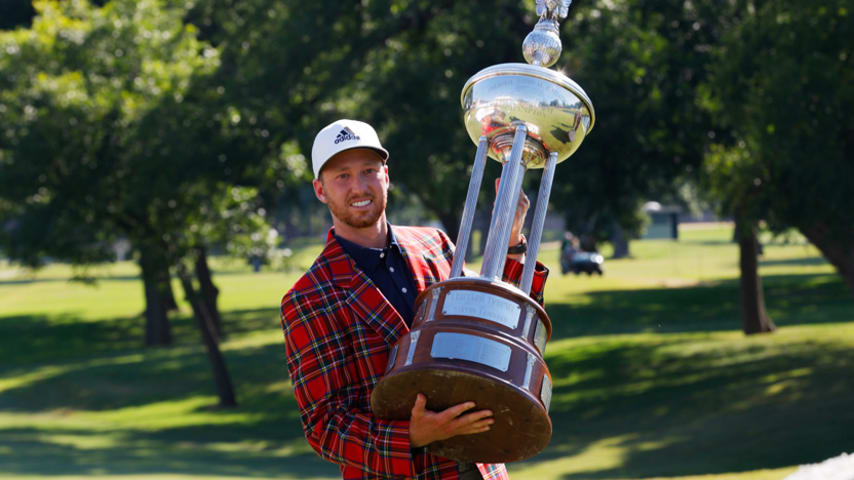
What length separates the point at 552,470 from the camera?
1304cm

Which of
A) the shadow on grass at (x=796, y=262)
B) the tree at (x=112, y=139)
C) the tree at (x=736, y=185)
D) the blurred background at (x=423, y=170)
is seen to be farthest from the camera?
the shadow on grass at (x=796, y=262)

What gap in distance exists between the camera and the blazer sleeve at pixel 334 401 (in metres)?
3.06

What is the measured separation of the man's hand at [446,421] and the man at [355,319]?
A: 35mm

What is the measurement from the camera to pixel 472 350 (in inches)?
112

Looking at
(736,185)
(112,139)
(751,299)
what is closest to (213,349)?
(112,139)

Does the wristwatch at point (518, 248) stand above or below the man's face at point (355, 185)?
below

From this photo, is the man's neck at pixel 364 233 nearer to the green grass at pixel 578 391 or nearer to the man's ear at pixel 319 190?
the man's ear at pixel 319 190

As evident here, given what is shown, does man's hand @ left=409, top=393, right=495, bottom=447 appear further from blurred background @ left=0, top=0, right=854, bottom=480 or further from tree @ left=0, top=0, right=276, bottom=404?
tree @ left=0, top=0, right=276, bottom=404

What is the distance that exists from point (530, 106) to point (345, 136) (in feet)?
1.86

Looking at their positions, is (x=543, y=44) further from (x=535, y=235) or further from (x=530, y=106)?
(x=535, y=235)

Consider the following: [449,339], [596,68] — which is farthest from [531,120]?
[596,68]

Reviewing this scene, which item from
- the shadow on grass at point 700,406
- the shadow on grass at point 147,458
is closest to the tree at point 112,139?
the shadow on grass at point 147,458

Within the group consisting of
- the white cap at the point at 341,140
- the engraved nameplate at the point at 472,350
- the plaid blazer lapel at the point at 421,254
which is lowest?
the engraved nameplate at the point at 472,350

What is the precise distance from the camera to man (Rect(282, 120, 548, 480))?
10.2 ft
